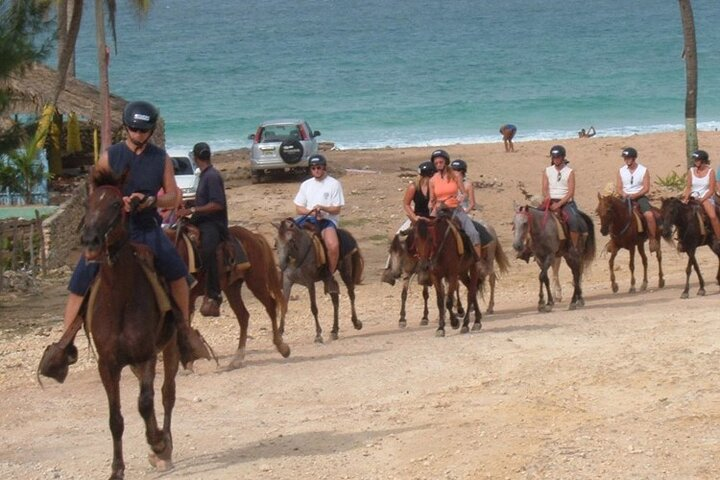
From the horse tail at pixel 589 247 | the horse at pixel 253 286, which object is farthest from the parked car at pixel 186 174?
the horse at pixel 253 286

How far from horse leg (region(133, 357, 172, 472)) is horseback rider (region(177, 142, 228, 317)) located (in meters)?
4.49

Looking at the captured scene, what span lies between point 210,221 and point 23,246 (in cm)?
987

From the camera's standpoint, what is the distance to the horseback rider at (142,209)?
10.3 metres

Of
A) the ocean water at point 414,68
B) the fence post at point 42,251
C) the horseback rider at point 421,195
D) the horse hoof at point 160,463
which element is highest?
the ocean water at point 414,68

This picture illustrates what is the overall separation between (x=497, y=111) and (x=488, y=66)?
2401 cm

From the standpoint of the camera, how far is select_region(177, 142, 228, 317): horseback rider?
15250 millimetres

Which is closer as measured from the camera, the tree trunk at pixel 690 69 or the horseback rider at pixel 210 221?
the horseback rider at pixel 210 221

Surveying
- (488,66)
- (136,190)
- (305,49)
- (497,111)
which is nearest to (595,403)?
(136,190)

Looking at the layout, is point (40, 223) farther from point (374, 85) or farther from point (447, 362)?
point (374, 85)

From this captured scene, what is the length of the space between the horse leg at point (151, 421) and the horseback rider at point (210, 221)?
4489 millimetres

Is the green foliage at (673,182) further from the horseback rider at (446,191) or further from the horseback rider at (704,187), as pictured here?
the horseback rider at (446,191)

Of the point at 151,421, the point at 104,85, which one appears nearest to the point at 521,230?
the point at 151,421

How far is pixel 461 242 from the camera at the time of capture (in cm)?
1756

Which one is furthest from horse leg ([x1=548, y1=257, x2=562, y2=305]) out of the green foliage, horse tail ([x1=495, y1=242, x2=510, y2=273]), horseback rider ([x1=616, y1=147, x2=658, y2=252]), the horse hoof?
the green foliage
